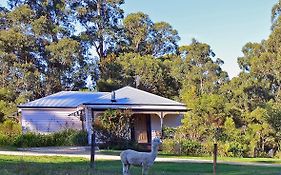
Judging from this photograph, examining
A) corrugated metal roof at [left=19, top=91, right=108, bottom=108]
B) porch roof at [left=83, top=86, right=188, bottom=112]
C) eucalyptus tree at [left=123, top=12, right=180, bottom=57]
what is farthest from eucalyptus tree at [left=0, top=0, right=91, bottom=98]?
porch roof at [left=83, top=86, right=188, bottom=112]

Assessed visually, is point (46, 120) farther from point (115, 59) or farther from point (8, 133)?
point (115, 59)

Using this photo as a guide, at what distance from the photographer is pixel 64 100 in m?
35.1

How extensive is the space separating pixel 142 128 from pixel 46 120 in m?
6.99

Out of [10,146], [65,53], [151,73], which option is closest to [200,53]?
[151,73]

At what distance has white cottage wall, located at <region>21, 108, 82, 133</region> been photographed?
109 feet

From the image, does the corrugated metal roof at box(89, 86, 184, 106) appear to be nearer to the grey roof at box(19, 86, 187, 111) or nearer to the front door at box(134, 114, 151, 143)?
the grey roof at box(19, 86, 187, 111)

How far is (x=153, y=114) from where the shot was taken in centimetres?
3200

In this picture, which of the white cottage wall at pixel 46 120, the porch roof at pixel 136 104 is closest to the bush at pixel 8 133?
the white cottage wall at pixel 46 120

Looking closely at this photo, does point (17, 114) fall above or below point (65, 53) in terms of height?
below

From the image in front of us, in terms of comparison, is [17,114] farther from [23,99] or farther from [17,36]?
[17,36]

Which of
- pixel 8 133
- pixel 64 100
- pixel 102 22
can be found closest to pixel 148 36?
pixel 102 22

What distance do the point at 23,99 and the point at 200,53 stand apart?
1812cm

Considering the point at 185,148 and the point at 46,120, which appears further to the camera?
the point at 46,120

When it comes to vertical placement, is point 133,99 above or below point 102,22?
below
